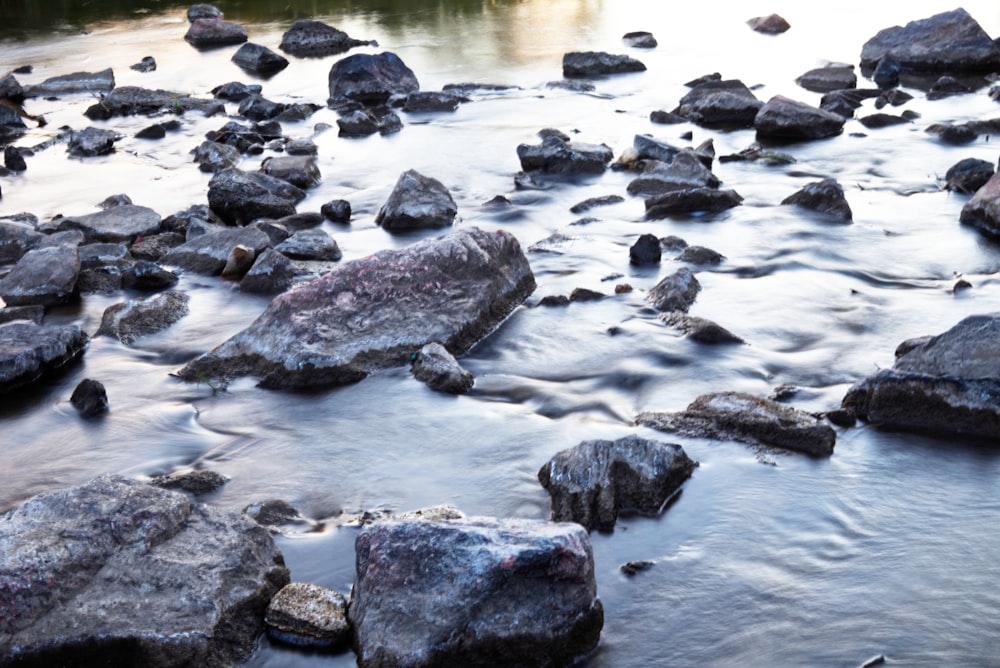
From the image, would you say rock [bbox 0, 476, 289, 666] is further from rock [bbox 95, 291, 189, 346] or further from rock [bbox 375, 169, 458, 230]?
rock [bbox 375, 169, 458, 230]

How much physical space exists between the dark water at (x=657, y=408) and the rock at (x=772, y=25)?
634cm

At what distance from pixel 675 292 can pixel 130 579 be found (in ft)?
12.1

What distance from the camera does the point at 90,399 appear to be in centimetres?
533

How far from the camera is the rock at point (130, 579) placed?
3.29m

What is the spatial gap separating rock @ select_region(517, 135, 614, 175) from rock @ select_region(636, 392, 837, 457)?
4950 millimetres

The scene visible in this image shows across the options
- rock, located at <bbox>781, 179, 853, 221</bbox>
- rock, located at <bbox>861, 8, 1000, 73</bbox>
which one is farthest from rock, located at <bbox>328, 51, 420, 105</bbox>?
rock, located at <bbox>781, 179, 853, 221</bbox>

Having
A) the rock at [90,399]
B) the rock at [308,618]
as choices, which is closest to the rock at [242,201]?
the rock at [90,399]

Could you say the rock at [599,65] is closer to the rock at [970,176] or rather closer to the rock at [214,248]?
the rock at [970,176]

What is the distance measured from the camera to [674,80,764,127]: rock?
1129cm

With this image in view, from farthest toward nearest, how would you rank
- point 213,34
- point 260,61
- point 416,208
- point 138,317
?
point 213,34 < point 260,61 < point 416,208 < point 138,317

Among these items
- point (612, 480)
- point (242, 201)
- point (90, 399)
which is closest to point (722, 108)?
point (242, 201)

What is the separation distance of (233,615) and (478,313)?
2797 millimetres

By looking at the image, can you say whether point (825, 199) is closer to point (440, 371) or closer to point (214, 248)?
point (440, 371)

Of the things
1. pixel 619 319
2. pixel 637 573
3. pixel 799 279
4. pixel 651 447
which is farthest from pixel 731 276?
pixel 637 573
